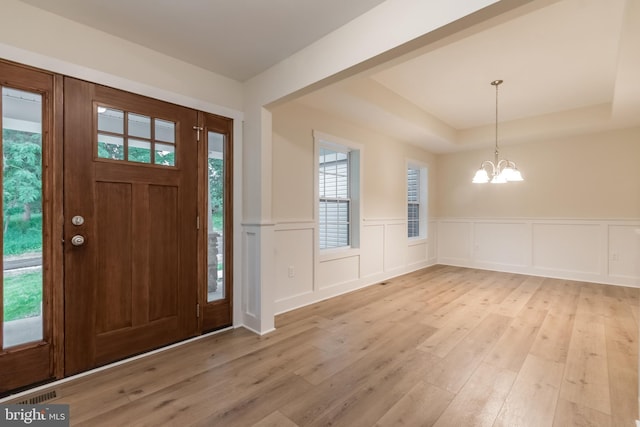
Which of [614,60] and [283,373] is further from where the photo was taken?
[614,60]

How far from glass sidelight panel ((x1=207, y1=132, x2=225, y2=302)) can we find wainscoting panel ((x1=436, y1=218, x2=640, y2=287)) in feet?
16.3

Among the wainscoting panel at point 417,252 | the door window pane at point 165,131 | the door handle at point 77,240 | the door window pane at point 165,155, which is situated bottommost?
the wainscoting panel at point 417,252

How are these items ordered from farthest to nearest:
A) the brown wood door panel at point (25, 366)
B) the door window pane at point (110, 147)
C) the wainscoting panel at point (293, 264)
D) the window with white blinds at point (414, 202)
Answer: the window with white blinds at point (414, 202) → the wainscoting panel at point (293, 264) → the door window pane at point (110, 147) → the brown wood door panel at point (25, 366)

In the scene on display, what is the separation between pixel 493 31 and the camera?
2404 mm

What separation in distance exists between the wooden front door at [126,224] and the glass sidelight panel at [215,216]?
0.16 m

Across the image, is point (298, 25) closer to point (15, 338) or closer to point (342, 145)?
point (342, 145)

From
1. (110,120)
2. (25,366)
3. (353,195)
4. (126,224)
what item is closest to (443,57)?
(353,195)

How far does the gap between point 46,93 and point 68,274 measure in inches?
47.9

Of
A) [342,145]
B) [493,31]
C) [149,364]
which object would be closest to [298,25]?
[493,31]

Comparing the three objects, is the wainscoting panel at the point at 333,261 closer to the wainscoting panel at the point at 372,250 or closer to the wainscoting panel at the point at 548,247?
the wainscoting panel at the point at 372,250

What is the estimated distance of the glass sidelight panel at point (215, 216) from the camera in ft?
9.05

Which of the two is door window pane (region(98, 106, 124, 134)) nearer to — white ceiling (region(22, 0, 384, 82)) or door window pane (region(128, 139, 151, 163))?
door window pane (region(128, 139, 151, 163))

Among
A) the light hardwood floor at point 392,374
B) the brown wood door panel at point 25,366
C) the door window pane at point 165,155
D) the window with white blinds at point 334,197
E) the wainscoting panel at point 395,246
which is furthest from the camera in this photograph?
the wainscoting panel at point 395,246

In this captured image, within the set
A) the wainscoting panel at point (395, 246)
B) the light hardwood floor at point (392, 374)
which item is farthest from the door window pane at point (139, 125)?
the wainscoting panel at point (395, 246)
